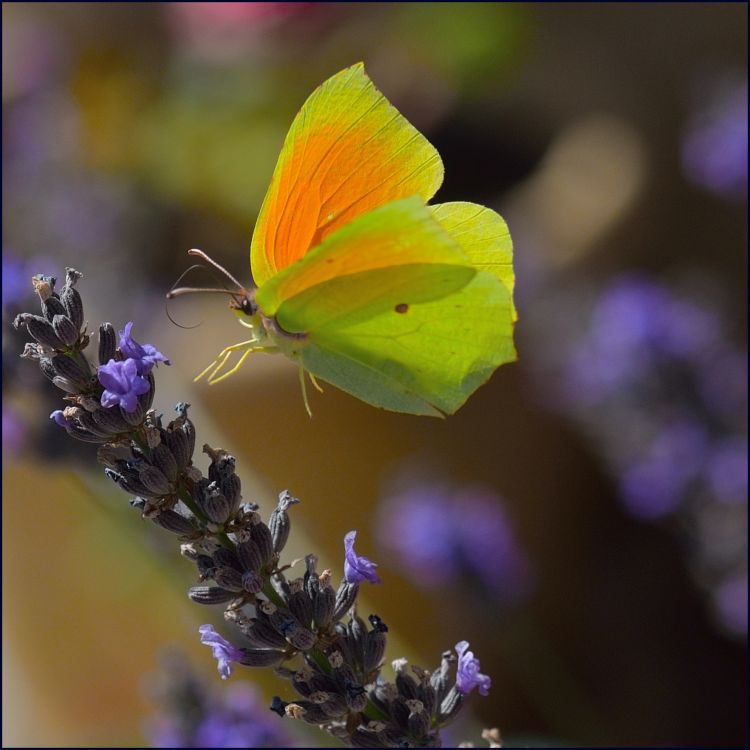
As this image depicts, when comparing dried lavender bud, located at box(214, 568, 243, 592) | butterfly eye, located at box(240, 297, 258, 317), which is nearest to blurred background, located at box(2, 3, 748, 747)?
butterfly eye, located at box(240, 297, 258, 317)

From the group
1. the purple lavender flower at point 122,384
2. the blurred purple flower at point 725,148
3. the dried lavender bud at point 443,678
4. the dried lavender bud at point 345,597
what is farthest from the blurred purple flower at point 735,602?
the purple lavender flower at point 122,384

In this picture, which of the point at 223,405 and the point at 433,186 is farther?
the point at 223,405

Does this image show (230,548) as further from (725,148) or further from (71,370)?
(725,148)

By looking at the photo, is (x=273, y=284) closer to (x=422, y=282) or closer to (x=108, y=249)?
(x=422, y=282)

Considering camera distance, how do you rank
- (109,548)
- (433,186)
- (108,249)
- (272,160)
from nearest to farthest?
(433,186), (109,548), (108,249), (272,160)

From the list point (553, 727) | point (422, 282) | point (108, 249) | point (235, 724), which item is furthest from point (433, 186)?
point (108, 249)

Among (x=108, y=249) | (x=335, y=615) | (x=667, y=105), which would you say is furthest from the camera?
(x=667, y=105)

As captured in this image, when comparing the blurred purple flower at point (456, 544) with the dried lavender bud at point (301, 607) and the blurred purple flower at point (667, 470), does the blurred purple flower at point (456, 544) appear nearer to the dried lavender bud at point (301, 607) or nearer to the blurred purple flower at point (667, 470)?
the blurred purple flower at point (667, 470)
